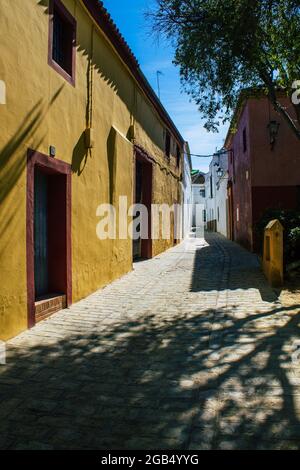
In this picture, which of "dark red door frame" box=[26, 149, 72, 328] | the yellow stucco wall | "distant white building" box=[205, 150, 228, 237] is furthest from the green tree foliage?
"distant white building" box=[205, 150, 228, 237]

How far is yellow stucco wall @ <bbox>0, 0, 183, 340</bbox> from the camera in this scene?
4621mm

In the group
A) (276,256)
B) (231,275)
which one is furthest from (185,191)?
(276,256)

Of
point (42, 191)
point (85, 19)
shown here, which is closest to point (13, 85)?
point (42, 191)

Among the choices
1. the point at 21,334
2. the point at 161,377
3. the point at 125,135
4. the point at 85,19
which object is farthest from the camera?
the point at 125,135

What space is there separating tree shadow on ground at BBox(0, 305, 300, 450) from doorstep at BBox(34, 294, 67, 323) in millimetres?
347

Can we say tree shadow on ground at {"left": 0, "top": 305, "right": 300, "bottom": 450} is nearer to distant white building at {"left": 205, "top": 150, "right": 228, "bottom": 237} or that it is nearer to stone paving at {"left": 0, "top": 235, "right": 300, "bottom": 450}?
stone paving at {"left": 0, "top": 235, "right": 300, "bottom": 450}

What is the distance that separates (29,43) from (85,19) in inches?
91.7

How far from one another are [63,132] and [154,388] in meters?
4.23

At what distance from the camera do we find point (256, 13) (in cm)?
729

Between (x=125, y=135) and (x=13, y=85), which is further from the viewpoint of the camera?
(x=125, y=135)

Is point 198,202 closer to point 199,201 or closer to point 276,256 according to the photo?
point 199,201

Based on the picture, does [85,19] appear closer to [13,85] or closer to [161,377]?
[13,85]

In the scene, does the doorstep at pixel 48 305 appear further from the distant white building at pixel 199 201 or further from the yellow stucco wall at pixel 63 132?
the distant white building at pixel 199 201

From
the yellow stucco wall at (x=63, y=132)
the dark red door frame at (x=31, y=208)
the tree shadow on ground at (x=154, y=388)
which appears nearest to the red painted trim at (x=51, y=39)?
the yellow stucco wall at (x=63, y=132)
